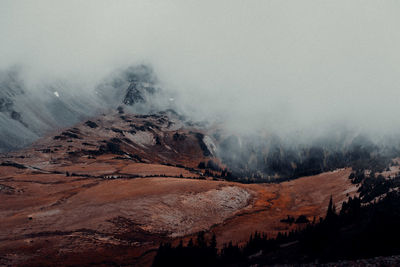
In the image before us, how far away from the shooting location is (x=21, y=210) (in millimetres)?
107000

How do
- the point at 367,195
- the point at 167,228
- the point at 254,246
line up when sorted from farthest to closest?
the point at 367,195 → the point at 167,228 → the point at 254,246

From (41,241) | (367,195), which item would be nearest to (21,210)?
(41,241)

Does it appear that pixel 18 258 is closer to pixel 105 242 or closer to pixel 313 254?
pixel 105 242

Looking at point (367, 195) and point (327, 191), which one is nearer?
point (367, 195)

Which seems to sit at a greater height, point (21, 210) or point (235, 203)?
point (21, 210)

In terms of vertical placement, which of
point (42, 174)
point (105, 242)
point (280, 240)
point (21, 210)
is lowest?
point (280, 240)

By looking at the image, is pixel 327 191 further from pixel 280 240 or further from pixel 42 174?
pixel 42 174

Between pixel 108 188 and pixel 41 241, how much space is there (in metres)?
64.7

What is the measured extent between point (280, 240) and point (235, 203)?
62.2m

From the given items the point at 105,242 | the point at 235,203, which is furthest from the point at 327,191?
the point at 105,242

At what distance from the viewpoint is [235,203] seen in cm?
14112

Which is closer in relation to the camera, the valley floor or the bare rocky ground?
the bare rocky ground

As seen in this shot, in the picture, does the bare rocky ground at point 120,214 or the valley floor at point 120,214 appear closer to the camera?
the bare rocky ground at point 120,214

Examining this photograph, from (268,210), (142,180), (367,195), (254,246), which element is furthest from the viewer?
(142,180)
